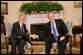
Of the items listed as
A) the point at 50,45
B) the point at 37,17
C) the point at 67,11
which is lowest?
the point at 50,45

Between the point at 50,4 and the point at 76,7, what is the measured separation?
39.7 inches

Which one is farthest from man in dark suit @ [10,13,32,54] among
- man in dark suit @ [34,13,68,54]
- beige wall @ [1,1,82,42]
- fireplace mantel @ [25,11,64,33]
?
beige wall @ [1,1,82,42]

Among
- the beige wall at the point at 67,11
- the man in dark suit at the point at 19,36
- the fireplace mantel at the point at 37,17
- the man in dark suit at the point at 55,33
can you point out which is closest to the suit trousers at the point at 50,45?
the man in dark suit at the point at 55,33

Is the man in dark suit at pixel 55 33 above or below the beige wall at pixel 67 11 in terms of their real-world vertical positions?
below

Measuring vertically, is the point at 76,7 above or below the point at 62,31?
above

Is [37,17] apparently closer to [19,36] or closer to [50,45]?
[19,36]

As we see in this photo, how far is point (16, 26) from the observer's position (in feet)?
15.9

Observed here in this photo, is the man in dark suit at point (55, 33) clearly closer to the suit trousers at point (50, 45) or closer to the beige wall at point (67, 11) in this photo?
the suit trousers at point (50, 45)

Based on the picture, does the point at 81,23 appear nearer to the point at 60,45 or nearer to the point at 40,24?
the point at 40,24

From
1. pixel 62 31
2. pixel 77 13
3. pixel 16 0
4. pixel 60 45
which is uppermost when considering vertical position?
pixel 16 0

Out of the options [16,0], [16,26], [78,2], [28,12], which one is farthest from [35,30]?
[16,26]

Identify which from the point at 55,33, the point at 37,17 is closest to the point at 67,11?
the point at 37,17

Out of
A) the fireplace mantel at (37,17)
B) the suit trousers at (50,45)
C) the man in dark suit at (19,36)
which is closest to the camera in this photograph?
the suit trousers at (50,45)

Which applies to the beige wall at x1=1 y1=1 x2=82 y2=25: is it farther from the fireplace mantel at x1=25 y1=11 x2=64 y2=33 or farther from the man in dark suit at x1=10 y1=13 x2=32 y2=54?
the man in dark suit at x1=10 y1=13 x2=32 y2=54
